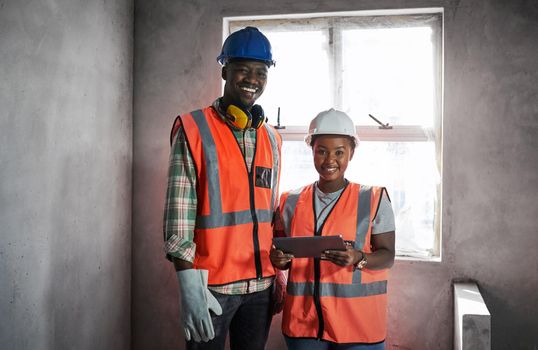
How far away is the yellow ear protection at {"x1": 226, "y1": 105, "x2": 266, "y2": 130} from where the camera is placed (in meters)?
2.03

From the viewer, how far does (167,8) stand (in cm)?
301

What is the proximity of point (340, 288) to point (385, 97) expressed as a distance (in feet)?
4.81

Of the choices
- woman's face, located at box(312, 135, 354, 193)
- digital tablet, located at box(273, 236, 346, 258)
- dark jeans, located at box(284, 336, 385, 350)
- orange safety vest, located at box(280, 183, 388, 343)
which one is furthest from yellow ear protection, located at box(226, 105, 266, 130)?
dark jeans, located at box(284, 336, 385, 350)

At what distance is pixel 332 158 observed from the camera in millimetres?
2100

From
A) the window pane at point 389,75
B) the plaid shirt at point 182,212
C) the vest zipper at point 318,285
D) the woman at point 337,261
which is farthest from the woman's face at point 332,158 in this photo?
the window pane at point 389,75

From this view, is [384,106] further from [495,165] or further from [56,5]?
[56,5]

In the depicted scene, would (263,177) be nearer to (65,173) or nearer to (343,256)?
(343,256)

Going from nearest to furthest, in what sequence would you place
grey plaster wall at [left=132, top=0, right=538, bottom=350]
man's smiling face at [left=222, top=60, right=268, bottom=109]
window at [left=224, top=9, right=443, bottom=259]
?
man's smiling face at [left=222, top=60, right=268, bottom=109] < grey plaster wall at [left=132, top=0, right=538, bottom=350] < window at [left=224, top=9, right=443, bottom=259]

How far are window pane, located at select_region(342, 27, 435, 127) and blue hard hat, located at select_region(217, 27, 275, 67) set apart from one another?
1.03 meters

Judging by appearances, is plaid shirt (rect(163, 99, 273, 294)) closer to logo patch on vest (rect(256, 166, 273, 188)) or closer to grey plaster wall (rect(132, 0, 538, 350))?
logo patch on vest (rect(256, 166, 273, 188))

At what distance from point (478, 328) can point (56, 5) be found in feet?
8.81

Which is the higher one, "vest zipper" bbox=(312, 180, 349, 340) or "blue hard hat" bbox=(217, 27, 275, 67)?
"blue hard hat" bbox=(217, 27, 275, 67)

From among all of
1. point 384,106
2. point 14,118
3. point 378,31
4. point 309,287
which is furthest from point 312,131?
point 14,118

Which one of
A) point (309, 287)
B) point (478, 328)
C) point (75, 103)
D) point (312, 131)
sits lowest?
point (478, 328)
